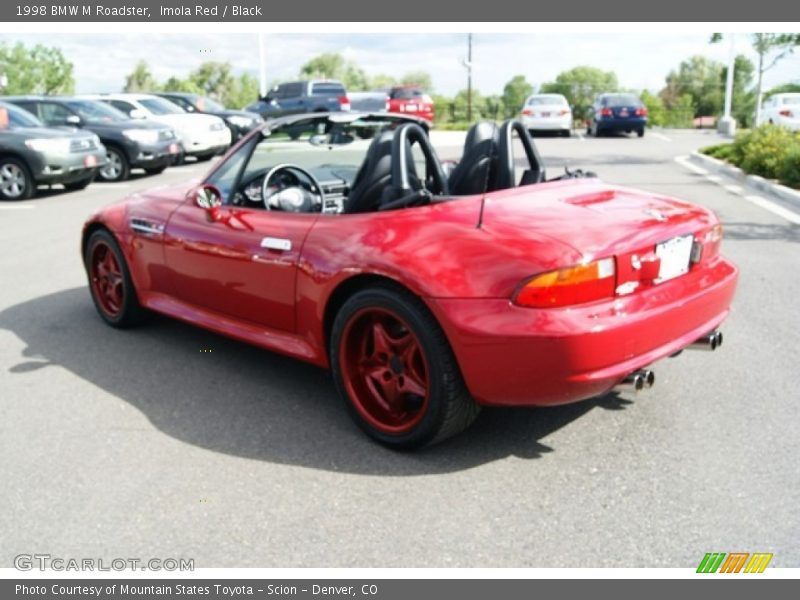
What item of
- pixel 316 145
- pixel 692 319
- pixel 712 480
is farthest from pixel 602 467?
pixel 316 145

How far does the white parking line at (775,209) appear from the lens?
30.4 ft

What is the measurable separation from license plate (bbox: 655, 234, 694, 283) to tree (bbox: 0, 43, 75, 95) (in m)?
50.1

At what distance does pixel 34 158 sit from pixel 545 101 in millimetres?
18145

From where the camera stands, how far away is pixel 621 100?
2634 cm

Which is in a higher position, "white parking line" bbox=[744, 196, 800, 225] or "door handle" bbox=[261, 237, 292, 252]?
"door handle" bbox=[261, 237, 292, 252]

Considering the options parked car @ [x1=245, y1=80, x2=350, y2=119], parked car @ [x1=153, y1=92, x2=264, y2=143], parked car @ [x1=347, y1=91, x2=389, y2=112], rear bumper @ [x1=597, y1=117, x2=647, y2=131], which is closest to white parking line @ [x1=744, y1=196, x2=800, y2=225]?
parked car @ [x1=153, y1=92, x2=264, y2=143]

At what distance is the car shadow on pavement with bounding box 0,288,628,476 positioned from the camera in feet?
11.3

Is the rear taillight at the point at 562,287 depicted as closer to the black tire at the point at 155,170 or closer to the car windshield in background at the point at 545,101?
the black tire at the point at 155,170

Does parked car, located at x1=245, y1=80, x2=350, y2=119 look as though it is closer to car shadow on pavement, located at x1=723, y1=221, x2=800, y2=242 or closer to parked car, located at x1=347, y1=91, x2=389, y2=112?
parked car, located at x1=347, y1=91, x2=389, y2=112

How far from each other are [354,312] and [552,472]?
106 cm

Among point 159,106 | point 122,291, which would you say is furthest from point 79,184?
point 122,291

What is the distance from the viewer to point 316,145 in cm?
441

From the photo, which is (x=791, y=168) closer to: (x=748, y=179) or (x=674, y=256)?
(x=748, y=179)

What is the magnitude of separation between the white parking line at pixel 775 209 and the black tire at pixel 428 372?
23.7 feet
